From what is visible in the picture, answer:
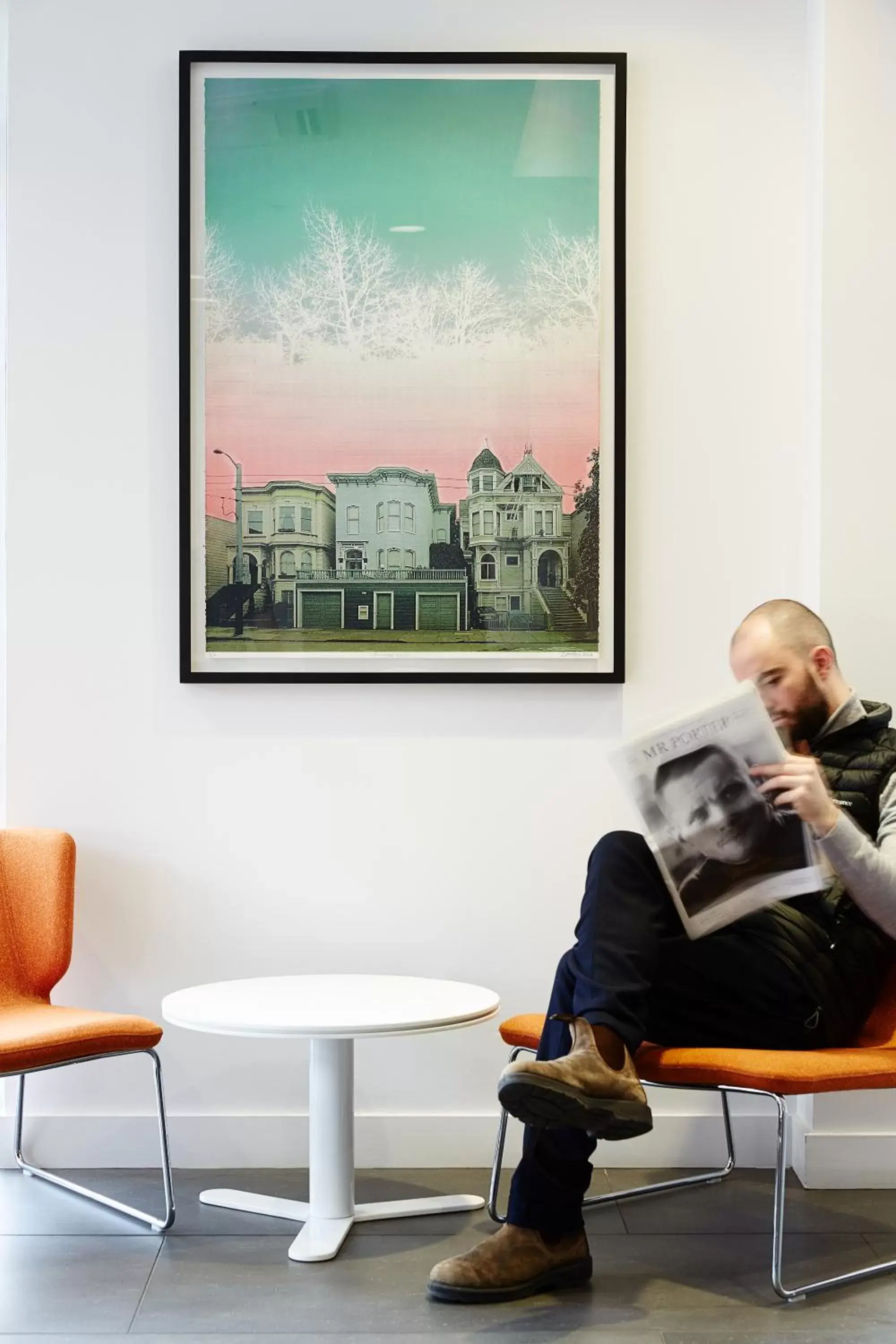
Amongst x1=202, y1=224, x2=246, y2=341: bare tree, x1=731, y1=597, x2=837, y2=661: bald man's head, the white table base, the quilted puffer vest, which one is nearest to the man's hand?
the quilted puffer vest

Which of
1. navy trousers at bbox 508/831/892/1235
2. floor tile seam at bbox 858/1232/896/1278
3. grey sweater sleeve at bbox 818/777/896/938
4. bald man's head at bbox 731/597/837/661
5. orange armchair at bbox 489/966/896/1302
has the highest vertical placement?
bald man's head at bbox 731/597/837/661

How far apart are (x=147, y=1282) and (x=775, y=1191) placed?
1.22 metres

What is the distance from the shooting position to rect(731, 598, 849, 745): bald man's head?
2533 mm

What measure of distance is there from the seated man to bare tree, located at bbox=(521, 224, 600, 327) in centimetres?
101

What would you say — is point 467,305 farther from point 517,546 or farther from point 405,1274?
point 405,1274

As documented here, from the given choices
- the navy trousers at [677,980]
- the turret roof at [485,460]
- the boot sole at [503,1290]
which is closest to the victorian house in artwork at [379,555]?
the turret roof at [485,460]

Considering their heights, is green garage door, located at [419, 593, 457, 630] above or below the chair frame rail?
above

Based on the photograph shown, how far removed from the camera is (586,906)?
2.36m

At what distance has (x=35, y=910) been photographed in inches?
115

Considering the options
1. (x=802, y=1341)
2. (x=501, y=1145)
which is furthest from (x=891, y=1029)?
(x=501, y=1145)

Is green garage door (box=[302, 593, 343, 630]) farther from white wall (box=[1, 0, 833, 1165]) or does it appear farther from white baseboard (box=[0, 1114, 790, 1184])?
white baseboard (box=[0, 1114, 790, 1184])

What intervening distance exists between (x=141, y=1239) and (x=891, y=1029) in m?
1.55

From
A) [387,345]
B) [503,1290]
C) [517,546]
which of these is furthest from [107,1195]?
[387,345]

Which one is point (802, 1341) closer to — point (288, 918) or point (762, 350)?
point (288, 918)
